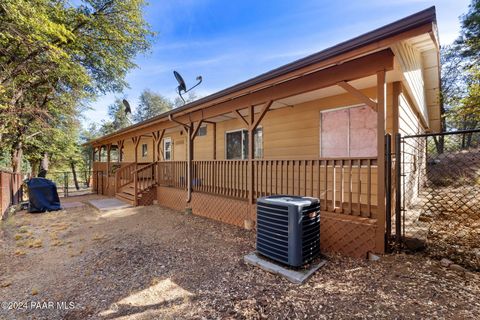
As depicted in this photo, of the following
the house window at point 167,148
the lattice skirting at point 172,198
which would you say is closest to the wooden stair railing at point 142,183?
the lattice skirting at point 172,198

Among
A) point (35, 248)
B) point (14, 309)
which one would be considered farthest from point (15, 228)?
point (14, 309)

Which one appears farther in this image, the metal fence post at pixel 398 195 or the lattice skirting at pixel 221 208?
the lattice skirting at pixel 221 208

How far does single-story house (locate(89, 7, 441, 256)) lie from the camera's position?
10.3ft

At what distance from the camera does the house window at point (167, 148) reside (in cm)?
1149

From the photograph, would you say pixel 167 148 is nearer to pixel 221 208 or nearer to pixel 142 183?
pixel 142 183

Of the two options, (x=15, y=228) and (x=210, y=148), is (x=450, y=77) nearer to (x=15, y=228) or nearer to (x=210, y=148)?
(x=210, y=148)

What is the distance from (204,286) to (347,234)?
2.19 m

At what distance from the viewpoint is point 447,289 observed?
7.47ft

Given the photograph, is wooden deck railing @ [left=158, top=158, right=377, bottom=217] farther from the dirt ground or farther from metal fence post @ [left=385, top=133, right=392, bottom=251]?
the dirt ground

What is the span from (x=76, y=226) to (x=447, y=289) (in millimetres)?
7419

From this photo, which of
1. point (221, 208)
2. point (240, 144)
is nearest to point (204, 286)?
point (221, 208)

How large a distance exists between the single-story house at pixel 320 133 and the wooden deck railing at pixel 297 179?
0.02 meters

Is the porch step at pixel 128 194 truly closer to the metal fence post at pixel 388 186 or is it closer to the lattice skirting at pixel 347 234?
the lattice skirting at pixel 347 234

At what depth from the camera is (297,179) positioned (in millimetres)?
5125
